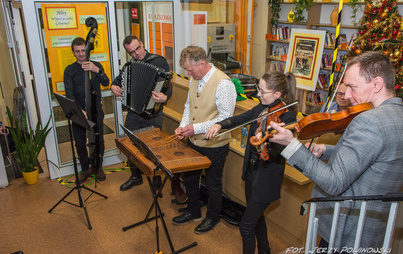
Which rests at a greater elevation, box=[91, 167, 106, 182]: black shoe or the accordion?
the accordion

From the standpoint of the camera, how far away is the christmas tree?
3951 millimetres

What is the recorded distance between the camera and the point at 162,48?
181 inches

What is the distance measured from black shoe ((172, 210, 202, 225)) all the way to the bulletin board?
2.06 m

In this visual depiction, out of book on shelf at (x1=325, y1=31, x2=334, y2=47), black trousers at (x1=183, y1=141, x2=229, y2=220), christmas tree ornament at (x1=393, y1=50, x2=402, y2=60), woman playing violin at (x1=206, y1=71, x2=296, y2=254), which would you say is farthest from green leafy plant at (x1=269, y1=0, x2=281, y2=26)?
woman playing violin at (x1=206, y1=71, x2=296, y2=254)

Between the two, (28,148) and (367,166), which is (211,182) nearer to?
(367,166)

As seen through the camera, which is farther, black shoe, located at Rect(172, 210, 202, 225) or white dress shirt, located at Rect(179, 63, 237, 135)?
black shoe, located at Rect(172, 210, 202, 225)

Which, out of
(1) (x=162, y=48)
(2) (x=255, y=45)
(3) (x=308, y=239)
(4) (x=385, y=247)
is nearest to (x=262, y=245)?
(3) (x=308, y=239)

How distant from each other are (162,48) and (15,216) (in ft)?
9.23

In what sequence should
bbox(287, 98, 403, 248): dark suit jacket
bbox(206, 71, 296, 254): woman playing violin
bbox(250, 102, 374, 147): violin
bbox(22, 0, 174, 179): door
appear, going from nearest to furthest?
bbox(287, 98, 403, 248): dark suit jacket < bbox(250, 102, 374, 147): violin < bbox(206, 71, 296, 254): woman playing violin < bbox(22, 0, 174, 179): door

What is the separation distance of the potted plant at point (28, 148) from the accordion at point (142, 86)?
109cm

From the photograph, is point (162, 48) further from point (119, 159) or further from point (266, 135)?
point (266, 135)

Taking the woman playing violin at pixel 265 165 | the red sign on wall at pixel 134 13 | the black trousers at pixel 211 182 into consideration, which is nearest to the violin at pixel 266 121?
the woman playing violin at pixel 265 165

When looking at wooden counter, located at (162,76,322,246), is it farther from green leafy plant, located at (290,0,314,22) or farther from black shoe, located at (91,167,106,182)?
green leafy plant, located at (290,0,314,22)

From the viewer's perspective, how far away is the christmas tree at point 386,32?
3.95 meters
